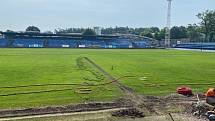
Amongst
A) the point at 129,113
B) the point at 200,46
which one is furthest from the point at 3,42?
the point at 129,113

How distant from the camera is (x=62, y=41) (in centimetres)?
14475

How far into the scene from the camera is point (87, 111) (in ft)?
65.6

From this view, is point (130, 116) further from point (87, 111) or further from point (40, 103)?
point (40, 103)

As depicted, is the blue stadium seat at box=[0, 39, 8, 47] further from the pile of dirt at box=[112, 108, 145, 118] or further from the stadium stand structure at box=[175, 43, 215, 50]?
the pile of dirt at box=[112, 108, 145, 118]

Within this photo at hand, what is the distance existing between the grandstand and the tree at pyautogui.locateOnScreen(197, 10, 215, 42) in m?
29.5

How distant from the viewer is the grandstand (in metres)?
135

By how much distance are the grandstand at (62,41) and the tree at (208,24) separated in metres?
29.5

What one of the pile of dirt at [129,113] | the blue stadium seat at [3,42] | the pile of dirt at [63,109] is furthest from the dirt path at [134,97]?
the blue stadium seat at [3,42]

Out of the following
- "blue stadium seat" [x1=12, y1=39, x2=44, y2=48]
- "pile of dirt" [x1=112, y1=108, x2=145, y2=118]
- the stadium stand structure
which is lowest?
the stadium stand structure

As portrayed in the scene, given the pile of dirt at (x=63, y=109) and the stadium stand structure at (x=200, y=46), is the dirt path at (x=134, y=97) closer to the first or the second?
the pile of dirt at (x=63, y=109)

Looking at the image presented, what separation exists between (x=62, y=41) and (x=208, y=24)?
63352mm

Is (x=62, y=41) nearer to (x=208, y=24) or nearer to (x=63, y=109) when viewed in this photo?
(x=208, y=24)

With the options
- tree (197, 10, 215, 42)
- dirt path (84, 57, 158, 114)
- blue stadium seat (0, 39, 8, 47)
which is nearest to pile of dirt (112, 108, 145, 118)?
dirt path (84, 57, 158, 114)

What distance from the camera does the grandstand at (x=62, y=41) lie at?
135 meters
